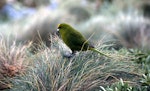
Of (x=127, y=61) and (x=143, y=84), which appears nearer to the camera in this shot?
(x=143, y=84)

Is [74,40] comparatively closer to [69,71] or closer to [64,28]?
[64,28]

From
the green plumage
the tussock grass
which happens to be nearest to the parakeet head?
the green plumage

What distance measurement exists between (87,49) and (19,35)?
4204 mm

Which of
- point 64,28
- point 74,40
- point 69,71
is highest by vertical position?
point 64,28

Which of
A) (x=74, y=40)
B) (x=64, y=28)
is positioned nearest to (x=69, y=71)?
(x=74, y=40)

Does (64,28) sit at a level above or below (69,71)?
above

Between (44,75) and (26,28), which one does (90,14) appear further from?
(44,75)

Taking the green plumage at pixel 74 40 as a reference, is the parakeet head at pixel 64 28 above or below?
above

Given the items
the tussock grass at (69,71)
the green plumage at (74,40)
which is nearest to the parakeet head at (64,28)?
the green plumage at (74,40)

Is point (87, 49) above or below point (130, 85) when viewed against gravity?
above

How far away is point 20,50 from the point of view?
5.07 m

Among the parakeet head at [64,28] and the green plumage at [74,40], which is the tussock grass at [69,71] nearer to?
the green plumage at [74,40]

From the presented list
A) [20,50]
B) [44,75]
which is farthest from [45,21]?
[44,75]

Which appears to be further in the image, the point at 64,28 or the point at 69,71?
the point at 64,28
